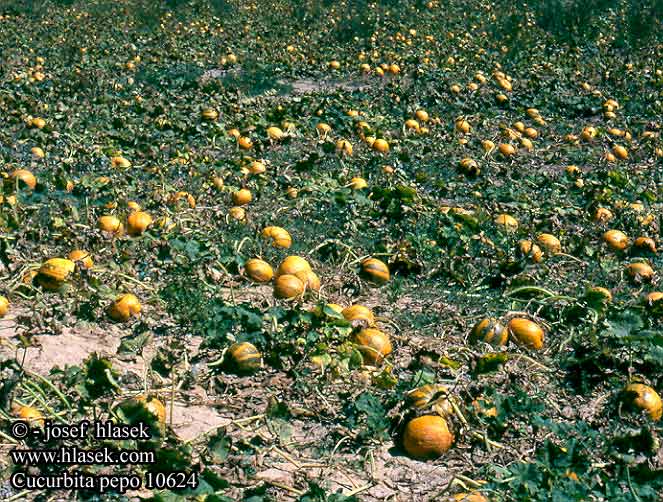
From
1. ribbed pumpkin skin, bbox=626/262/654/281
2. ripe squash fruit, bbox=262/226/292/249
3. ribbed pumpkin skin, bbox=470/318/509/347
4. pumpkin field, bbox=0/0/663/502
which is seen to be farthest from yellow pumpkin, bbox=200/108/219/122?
ribbed pumpkin skin, bbox=470/318/509/347

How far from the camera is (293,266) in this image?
14.7ft

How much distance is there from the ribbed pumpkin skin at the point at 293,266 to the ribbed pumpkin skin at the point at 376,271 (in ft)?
1.20

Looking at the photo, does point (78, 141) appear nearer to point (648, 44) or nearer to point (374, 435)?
point (374, 435)

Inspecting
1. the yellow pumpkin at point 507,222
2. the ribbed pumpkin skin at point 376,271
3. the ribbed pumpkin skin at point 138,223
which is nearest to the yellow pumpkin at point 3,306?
the ribbed pumpkin skin at point 138,223

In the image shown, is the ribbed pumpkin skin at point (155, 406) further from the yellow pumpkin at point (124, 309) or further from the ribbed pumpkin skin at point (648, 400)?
the ribbed pumpkin skin at point (648, 400)

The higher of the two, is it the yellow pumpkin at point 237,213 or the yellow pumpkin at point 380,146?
the yellow pumpkin at point 237,213

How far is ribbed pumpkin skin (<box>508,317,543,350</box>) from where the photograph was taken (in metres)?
3.88

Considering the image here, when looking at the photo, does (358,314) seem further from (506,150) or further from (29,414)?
(506,150)

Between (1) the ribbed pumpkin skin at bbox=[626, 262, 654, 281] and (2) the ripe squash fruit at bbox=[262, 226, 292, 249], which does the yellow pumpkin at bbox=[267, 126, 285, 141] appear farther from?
(1) the ribbed pumpkin skin at bbox=[626, 262, 654, 281]

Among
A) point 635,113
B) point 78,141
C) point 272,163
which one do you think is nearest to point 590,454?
point 272,163

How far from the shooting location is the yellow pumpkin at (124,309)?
4035mm

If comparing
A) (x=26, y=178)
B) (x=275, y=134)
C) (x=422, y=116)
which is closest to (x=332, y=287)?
(x=26, y=178)

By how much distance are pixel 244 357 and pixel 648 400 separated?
1805mm

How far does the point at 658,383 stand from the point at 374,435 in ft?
4.45
